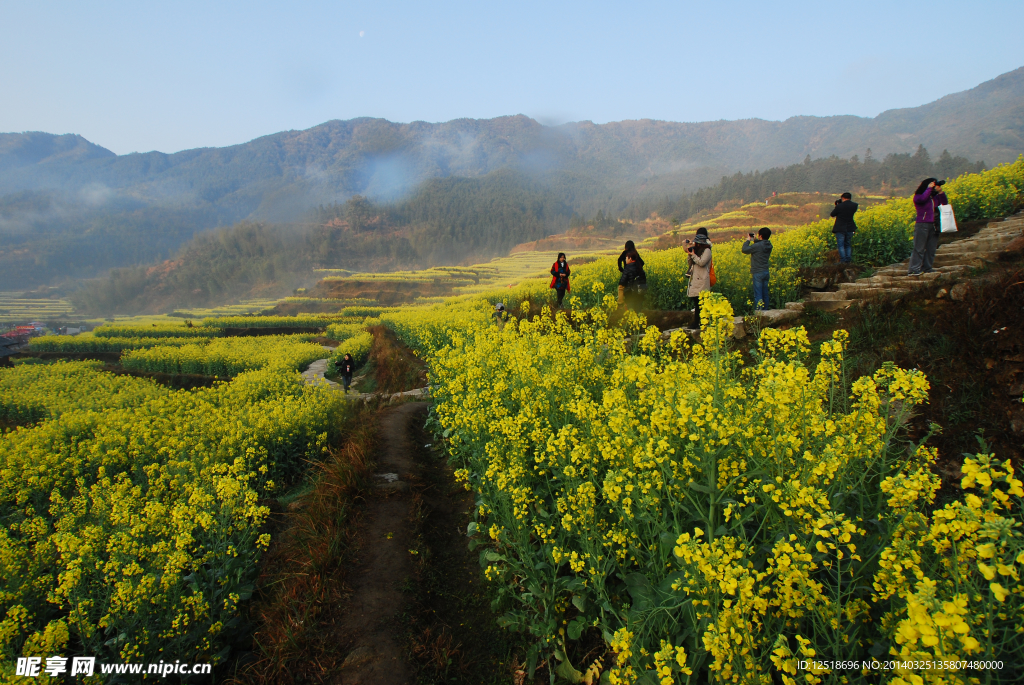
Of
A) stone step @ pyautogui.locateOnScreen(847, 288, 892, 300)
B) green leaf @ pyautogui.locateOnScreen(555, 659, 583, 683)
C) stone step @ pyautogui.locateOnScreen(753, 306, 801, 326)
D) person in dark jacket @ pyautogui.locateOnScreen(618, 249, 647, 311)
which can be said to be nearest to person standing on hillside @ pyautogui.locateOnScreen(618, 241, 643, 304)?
person in dark jacket @ pyautogui.locateOnScreen(618, 249, 647, 311)

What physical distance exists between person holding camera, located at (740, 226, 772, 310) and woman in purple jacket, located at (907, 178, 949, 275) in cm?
275

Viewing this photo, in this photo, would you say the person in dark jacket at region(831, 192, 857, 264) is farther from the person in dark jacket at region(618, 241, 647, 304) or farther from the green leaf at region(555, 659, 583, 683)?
the green leaf at region(555, 659, 583, 683)

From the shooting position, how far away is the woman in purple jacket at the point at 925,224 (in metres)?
8.88

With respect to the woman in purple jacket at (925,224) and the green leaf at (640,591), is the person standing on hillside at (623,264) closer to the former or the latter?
the woman in purple jacket at (925,224)

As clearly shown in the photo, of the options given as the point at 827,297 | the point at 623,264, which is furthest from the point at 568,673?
the point at 827,297

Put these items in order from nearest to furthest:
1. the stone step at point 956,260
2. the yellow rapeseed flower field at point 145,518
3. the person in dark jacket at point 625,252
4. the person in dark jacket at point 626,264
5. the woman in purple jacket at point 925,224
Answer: the yellow rapeseed flower field at point 145,518 → the stone step at point 956,260 → the woman in purple jacket at point 925,224 → the person in dark jacket at point 625,252 → the person in dark jacket at point 626,264

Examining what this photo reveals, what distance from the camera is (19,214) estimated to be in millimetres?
165125

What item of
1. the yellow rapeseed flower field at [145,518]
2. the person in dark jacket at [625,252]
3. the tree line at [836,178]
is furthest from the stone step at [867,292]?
the tree line at [836,178]

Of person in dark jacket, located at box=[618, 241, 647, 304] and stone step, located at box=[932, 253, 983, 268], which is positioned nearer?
stone step, located at box=[932, 253, 983, 268]

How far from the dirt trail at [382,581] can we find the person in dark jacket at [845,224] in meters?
12.7

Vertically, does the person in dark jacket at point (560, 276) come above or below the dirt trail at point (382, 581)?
above

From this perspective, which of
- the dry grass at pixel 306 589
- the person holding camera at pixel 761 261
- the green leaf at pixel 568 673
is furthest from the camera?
the person holding camera at pixel 761 261

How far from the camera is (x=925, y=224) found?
898cm

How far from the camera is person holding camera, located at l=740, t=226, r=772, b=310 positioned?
32.5ft
